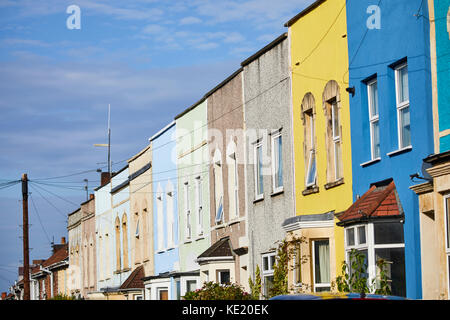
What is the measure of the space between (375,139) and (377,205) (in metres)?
2.09

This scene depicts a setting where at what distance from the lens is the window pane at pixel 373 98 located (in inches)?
734

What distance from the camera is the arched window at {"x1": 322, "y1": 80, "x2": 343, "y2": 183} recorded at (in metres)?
20.3

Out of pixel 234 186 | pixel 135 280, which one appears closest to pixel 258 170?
pixel 234 186

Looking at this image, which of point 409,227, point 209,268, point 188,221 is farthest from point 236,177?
point 409,227

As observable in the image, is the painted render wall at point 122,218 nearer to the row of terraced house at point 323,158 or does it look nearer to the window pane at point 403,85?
the row of terraced house at point 323,158

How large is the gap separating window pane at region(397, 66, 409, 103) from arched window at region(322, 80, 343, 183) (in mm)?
2853

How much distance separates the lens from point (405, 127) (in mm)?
17109

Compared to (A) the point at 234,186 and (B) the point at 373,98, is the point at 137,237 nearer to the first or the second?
(A) the point at 234,186

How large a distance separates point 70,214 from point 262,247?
40.6 m

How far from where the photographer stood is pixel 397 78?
17.5 metres

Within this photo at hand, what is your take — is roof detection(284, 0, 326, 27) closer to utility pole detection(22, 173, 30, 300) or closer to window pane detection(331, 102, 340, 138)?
window pane detection(331, 102, 340, 138)

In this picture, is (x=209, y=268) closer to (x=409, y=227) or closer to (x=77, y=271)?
(x=409, y=227)

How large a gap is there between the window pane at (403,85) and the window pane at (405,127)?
0.25 metres

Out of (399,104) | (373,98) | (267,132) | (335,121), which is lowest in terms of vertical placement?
(399,104)
